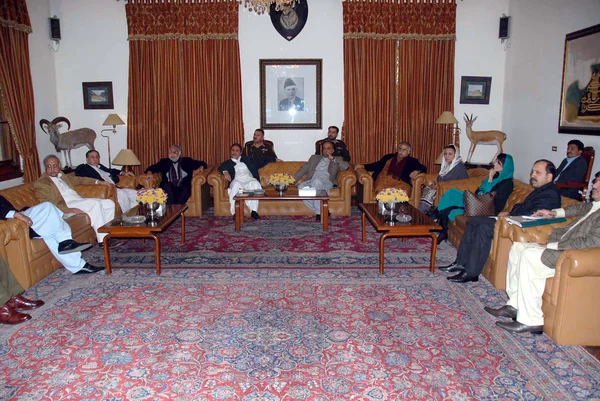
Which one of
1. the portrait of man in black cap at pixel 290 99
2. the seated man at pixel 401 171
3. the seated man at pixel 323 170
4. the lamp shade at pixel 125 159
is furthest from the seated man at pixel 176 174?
the seated man at pixel 401 171

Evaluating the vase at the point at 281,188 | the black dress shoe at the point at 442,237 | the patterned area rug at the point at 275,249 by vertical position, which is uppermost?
the vase at the point at 281,188

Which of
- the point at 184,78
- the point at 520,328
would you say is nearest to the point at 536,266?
the point at 520,328

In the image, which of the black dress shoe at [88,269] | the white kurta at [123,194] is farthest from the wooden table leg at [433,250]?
the white kurta at [123,194]

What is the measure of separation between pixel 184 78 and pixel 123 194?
299 cm

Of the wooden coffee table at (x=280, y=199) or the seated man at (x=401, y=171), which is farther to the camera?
the seated man at (x=401, y=171)

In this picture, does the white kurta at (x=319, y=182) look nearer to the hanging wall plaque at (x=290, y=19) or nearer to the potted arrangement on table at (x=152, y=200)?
the potted arrangement on table at (x=152, y=200)

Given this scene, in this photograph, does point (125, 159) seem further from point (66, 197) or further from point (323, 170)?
point (323, 170)

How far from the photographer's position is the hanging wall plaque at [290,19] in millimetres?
8875

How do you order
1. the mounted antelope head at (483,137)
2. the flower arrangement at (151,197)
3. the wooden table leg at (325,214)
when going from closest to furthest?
1. the flower arrangement at (151,197)
2. the wooden table leg at (325,214)
3. the mounted antelope head at (483,137)

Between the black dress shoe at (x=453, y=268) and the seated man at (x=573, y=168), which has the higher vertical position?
Result: the seated man at (x=573, y=168)

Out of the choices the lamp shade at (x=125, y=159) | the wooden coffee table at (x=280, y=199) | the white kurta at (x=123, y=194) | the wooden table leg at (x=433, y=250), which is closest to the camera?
the wooden table leg at (x=433, y=250)

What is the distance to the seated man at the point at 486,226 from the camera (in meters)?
4.58

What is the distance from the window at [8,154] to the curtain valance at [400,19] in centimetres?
615

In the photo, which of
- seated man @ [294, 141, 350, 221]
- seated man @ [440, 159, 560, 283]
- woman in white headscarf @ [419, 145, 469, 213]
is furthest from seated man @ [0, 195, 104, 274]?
woman in white headscarf @ [419, 145, 469, 213]
